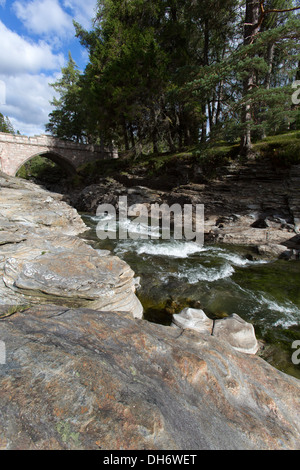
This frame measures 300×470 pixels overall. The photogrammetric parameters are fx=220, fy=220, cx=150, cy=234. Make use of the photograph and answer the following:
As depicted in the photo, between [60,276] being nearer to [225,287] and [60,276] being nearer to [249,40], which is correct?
[225,287]

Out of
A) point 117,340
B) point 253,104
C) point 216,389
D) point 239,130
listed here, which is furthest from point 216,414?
point 253,104

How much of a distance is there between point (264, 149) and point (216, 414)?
49.9 ft

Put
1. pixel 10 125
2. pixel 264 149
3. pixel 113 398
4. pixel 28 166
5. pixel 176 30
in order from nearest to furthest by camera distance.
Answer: pixel 113 398
pixel 264 149
pixel 176 30
pixel 28 166
pixel 10 125

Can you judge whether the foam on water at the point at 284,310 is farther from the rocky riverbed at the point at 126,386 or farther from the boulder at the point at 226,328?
the rocky riverbed at the point at 126,386

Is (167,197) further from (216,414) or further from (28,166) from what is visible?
(28,166)

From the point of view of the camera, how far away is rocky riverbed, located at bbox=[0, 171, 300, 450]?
1743 mm

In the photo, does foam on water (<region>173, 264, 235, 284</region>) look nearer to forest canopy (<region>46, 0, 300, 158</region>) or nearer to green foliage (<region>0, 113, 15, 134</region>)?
forest canopy (<region>46, 0, 300, 158</region>)

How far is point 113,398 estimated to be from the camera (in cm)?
202

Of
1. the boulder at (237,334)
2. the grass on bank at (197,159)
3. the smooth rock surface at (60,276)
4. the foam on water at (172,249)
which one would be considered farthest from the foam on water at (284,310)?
the grass on bank at (197,159)

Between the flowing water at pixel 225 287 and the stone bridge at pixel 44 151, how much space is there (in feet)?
84.3

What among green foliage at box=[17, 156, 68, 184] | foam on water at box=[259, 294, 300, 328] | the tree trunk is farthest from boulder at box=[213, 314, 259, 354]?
green foliage at box=[17, 156, 68, 184]

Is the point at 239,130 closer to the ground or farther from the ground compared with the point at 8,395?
farther from the ground

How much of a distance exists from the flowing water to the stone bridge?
25.7 meters

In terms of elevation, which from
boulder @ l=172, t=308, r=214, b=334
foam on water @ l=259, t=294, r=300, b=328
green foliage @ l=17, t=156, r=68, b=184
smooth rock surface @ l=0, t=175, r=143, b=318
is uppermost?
green foliage @ l=17, t=156, r=68, b=184
